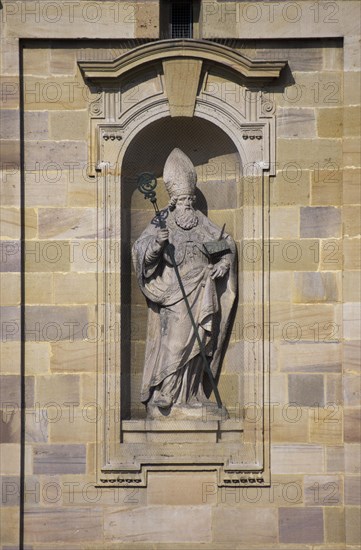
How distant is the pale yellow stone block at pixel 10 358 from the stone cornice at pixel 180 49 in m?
2.56

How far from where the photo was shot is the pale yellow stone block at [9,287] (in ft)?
55.5

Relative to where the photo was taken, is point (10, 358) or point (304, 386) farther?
point (304, 386)

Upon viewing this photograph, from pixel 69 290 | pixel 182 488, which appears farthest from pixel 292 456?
pixel 69 290

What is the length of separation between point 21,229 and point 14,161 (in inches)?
24.8

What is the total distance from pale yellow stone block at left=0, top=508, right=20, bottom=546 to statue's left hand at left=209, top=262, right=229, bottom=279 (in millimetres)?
2806

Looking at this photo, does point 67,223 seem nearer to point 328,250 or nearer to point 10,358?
point 10,358

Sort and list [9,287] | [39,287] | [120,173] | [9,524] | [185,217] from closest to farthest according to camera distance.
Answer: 1. [9,524]
2. [9,287]
3. [39,287]
4. [120,173]
5. [185,217]

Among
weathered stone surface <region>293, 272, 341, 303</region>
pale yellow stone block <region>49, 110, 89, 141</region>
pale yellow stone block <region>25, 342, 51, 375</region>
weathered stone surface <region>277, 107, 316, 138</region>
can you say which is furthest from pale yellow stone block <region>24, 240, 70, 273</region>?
weathered stone surface <region>277, 107, 316, 138</region>

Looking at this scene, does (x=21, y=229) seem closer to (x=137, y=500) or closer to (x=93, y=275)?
(x=93, y=275)

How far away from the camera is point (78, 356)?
55.8ft

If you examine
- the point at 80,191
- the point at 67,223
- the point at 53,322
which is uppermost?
the point at 80,191

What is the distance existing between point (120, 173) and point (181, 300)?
1.31 meters

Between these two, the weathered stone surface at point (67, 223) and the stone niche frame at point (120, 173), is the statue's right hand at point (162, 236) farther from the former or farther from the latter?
the weathered stone surface at point (67, 223)

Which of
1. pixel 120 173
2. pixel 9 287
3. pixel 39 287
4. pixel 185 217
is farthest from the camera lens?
Answer: pixel 185 217
